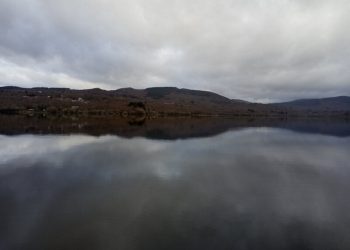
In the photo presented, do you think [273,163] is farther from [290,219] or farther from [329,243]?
[329,243]

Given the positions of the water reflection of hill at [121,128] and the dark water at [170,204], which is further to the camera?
the water reflection of hill at [121,128]

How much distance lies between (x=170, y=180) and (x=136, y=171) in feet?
14.2

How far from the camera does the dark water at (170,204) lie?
12477 millimetres

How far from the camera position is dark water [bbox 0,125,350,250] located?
1248 cm


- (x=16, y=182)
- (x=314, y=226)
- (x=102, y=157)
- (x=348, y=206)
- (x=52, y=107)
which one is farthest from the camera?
(x=52, y=107)

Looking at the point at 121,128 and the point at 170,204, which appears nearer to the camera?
the point at 170,204

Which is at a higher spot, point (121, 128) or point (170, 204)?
point (121, 128)

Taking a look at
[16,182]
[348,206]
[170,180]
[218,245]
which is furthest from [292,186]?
[16,182]

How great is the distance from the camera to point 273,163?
3212cm

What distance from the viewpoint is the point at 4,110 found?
138 meters

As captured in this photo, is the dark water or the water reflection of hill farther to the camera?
the water reflection of hill

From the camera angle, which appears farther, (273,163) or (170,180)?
(273,163)

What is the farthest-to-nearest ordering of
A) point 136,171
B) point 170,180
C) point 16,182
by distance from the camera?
point 136,171 < point 170,180 < point 16,182

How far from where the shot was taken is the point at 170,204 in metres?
16.8
